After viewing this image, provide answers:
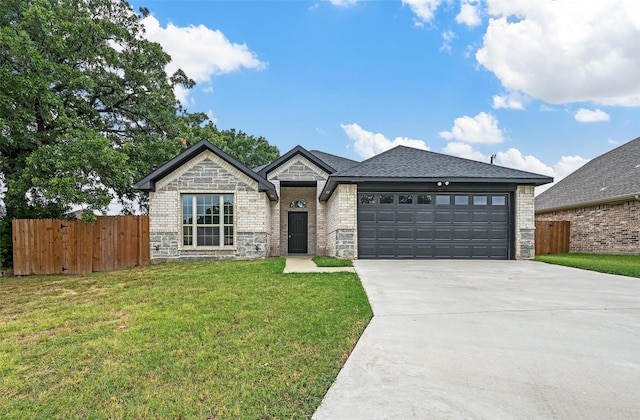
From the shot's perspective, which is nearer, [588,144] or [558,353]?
[558,353]

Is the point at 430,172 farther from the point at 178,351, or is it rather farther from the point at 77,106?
the point at 77,106

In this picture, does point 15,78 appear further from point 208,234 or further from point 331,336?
point 331,336

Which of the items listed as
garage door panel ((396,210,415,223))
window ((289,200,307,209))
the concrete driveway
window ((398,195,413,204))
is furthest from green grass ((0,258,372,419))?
window ((289,200,307,209))

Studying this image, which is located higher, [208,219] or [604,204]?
[604,204]

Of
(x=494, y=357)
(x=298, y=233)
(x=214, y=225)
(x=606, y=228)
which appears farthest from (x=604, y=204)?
(x=214, y=225)

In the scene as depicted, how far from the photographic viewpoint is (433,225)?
1163cm

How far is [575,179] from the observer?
19047mm

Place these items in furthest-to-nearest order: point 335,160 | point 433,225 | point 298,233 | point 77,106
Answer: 1. point 335,160
2. point 298,233
3. point 77,106
4. point 433,225

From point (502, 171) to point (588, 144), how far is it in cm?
1143

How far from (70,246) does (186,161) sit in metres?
4.74

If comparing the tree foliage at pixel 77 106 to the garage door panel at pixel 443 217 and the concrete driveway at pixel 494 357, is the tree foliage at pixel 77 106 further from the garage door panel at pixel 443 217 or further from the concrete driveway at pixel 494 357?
the garage door panel at pixel 443 217

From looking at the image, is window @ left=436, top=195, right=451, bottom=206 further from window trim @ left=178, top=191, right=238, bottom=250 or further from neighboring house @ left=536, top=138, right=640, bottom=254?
neighboring house @ left=536, top=138, right=640, bottom=254

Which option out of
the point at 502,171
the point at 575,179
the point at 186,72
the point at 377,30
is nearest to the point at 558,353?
the point at 502,171

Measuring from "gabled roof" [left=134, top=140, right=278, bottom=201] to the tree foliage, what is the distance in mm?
737
